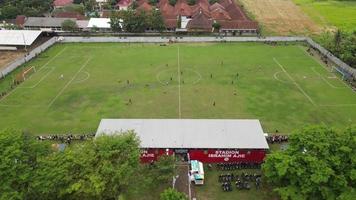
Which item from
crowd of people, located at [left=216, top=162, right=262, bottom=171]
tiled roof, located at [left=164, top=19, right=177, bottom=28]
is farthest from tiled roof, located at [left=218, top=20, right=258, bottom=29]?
crowd of people, located at [left=216, top=162, right=262, bottom=171]

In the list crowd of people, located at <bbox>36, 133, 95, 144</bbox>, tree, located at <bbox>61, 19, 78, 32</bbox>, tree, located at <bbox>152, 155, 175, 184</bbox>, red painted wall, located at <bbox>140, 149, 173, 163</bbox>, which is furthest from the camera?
tree, located at <bbox>61, 19, 78, 32</bbox>

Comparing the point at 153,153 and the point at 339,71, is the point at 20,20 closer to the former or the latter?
the point at 153,153

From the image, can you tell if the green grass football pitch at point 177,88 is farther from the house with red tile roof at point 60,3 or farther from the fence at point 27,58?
the house with red tile roof at point 60,3

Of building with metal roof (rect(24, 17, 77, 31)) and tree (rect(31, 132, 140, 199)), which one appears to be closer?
tree (rect(31, 132, 140, 199))

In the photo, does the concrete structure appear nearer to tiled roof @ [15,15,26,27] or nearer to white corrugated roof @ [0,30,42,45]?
white corrugated roof @ [0,30,42,45]

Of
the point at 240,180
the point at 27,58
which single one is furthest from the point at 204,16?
the point at 240,180

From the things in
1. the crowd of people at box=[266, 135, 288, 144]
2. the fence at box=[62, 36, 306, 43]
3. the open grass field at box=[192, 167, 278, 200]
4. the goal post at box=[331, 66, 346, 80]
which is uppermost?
the fence at box=[62, 36, 306, 43]

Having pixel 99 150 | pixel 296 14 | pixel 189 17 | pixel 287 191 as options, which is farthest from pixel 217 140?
pixel 296 14

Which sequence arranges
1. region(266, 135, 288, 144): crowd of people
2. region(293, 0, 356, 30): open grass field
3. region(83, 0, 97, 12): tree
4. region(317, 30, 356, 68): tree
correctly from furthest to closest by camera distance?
region(83, 0, 97, 12): tree, region(293, 0, 356, 30): open grass field, region(317, 30, 356, 68): tree, region(266, 135, 288, 144): crowd of people
